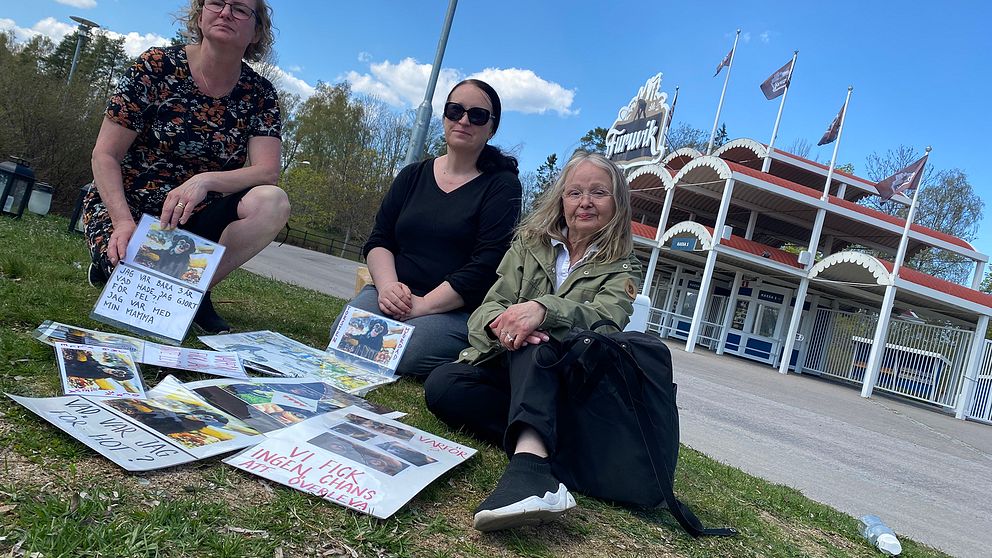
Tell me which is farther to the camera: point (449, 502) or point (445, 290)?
point (445, 290)

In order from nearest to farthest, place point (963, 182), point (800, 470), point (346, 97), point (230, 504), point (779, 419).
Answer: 1. point (230, 504)
2. point (800, 470)
3. point (779, 419)
4. point (963, 182)
5. point (346, 97)

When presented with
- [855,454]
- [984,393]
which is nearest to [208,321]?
[855,454]

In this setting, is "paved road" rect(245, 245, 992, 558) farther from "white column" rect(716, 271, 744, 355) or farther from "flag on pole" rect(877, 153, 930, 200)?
"white column" rect(716, 271, 744, 355)

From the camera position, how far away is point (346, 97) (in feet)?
137

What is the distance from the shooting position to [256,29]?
339 centimetres

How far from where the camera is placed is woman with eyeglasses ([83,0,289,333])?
310 cm

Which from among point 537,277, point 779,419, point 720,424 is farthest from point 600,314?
point 779,419

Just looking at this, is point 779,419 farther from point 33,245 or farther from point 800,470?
point 33,245

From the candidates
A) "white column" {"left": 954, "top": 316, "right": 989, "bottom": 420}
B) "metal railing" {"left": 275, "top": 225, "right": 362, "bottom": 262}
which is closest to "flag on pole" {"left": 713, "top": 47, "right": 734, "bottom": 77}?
"white column" {"left": 954, "top": 316, "right": 989, "bottom": 420}

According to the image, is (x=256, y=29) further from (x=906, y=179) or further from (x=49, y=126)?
(x=906, y=179)

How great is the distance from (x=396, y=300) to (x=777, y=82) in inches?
821

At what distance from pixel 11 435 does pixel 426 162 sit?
2815 mm

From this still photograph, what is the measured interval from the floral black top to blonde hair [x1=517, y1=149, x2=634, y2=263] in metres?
1.66

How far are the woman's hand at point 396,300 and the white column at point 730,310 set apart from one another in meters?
19.6
